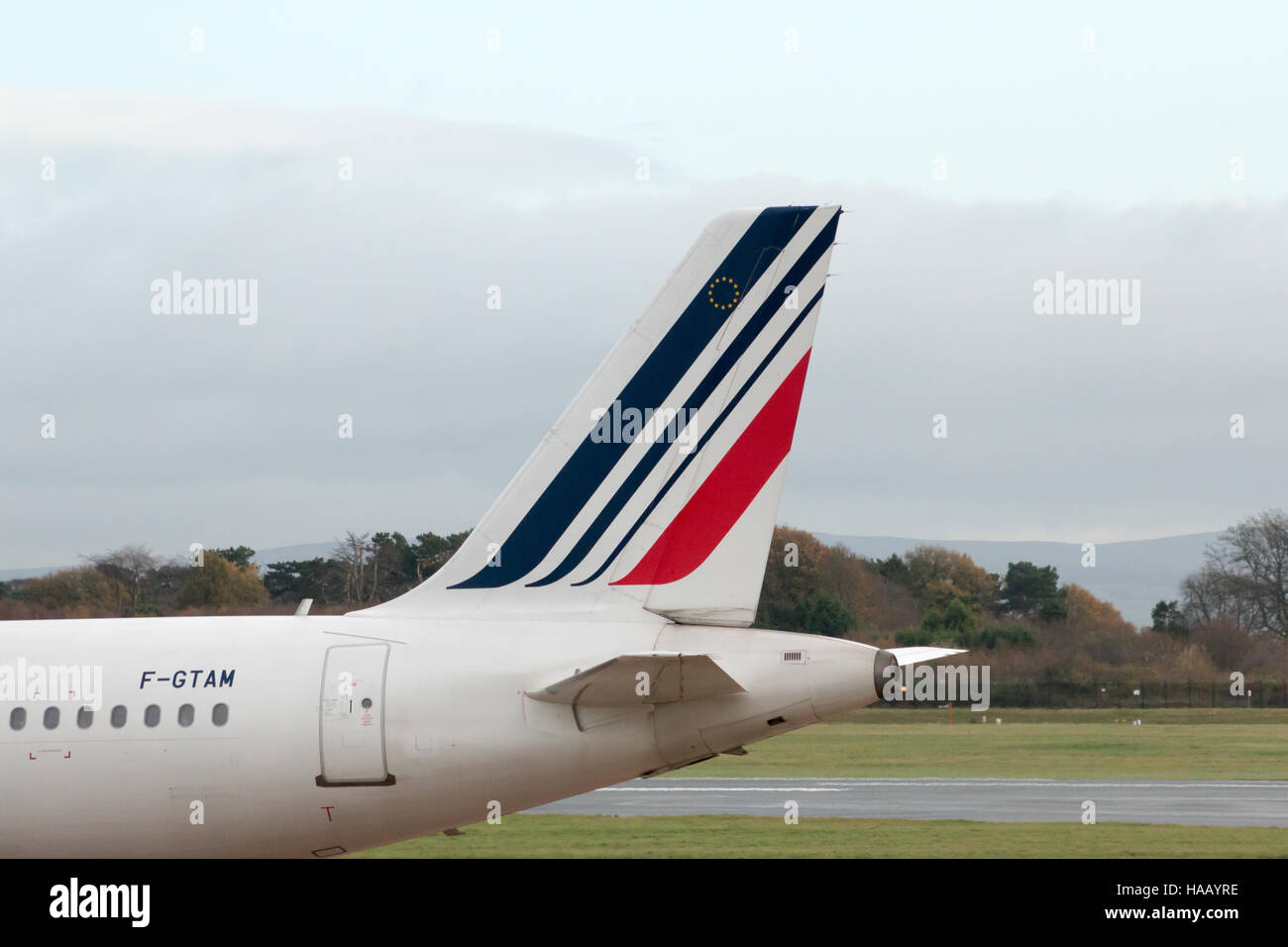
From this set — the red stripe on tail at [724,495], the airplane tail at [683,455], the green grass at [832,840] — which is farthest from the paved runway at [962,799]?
the red stripe on tail at [724,495]

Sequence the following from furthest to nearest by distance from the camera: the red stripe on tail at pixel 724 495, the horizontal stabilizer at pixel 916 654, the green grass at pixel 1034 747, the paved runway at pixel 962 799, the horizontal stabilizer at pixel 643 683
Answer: the green grass at pixel 1034 747
the paved runway at pixel 962 799
the red stripe on tail at pixel 724 495
the horizontal stabilizer at pixel 916 654
the horizontal stabilizer at pixel 643 683

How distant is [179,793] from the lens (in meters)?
15.2

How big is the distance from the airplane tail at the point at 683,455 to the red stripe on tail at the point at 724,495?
0.02 metres

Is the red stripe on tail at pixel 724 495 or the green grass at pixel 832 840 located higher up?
the red stripe on tail at pixel 724 495

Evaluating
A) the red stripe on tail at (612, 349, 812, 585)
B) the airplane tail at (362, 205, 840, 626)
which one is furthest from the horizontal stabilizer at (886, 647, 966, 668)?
the red stripe on tail at (612, 349, 812, 585)

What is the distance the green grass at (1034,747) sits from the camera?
4319cm

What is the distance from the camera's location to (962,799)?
3500 cm

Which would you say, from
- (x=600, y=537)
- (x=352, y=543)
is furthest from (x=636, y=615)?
(x=352, y=543)

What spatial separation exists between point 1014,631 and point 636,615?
4626 cm

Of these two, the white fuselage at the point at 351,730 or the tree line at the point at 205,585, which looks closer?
the white fuselage at the point at 351,730

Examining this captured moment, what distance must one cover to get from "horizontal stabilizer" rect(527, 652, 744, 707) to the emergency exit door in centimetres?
182

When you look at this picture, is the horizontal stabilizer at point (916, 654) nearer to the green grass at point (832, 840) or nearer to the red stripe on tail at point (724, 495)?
the red stripe on tail at point (724, 495)

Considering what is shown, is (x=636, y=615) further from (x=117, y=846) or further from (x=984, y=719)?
(x=984, y=719)

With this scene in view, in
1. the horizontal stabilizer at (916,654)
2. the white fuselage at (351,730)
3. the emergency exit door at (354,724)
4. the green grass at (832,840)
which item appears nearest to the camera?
the white fuselage at (351,730)
